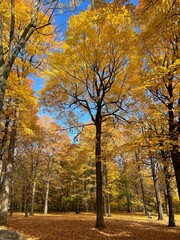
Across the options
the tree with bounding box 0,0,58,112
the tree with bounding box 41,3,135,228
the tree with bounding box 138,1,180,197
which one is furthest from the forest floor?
the tree with bounding box 0,0,58,112

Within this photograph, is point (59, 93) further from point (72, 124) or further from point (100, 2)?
point (100, 2)

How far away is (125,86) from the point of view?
984 centimetres

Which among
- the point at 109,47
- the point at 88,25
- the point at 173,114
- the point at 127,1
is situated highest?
the point at 88,25

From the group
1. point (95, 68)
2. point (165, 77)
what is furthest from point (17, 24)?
point (165, 77)

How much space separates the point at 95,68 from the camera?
9.68 m

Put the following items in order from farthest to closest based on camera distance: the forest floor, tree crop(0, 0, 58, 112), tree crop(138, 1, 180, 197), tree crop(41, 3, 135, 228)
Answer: tree crop(41, 3, 135, 228) < the forest floor < tree crop(138, 1, 180, 197) < tree crop(0, 0, 58, 112)

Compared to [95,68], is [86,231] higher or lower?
lower

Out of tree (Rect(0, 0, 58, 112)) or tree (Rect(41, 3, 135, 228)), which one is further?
tree (Rect(41, 3, 135, 228))

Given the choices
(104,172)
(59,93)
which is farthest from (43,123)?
(59,93)

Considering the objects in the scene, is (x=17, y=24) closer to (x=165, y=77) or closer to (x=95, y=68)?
(x=95, y=68)

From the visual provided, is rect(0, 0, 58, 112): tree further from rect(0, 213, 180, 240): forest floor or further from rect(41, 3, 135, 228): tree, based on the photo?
rect(0, 213, 180, 240): forest floor

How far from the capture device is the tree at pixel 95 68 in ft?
28.3

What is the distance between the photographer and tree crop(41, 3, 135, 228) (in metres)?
8.63

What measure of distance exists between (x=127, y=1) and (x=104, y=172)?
1865 cm
